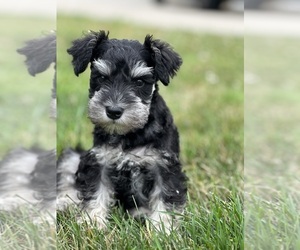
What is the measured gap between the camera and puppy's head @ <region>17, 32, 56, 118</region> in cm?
397

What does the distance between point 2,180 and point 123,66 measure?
3.70 feet

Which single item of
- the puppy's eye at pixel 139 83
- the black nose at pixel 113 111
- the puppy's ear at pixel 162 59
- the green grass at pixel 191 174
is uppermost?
the puppy's ear at pixel 162 59

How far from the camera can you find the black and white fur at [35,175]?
400 cm

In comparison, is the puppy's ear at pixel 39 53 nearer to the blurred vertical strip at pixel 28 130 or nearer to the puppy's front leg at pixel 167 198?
the blurred vertical strip at pixel 28 130

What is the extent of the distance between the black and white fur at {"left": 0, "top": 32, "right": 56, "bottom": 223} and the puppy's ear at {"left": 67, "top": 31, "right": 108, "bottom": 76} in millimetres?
140

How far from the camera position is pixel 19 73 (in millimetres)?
4254

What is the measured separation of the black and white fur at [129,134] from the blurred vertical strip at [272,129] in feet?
1.39

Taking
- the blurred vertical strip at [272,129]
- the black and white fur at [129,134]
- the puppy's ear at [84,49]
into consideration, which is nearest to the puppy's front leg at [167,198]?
the black and white fur at [129,134]

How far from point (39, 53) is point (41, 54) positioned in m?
Answer: 0.02

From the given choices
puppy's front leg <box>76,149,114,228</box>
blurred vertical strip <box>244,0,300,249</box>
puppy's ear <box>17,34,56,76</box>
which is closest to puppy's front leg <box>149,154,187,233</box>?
puppy's front leg <box>76,149,114,228</box>

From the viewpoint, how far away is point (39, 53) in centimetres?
403

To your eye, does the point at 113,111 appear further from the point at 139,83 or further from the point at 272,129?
the point at 272,129

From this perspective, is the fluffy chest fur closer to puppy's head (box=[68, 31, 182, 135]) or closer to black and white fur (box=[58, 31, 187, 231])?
black and white fur (box=[58, 31, 187, 231])

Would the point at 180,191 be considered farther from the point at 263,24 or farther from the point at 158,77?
the point at 263,24
